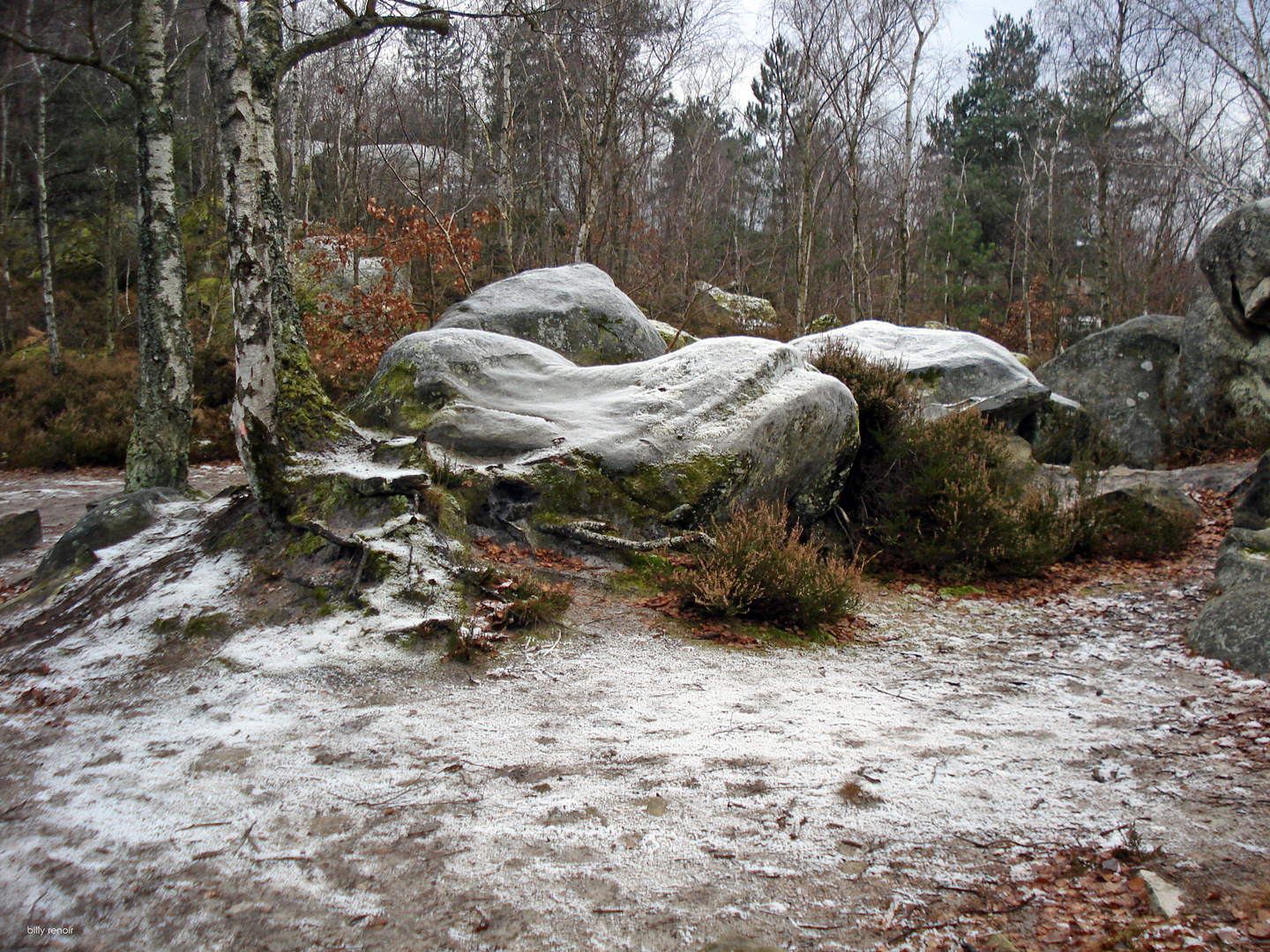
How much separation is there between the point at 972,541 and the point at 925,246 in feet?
73.9

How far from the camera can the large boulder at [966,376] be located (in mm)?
9719

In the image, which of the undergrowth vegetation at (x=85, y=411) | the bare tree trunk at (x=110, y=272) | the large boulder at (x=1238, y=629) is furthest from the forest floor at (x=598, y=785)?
the bare tree trunk at (x=110, y=272)

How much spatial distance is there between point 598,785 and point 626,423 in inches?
148

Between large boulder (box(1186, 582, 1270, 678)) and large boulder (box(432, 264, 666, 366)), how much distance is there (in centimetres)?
616

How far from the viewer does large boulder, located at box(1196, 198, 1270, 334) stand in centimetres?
987

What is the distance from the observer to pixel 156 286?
727cm

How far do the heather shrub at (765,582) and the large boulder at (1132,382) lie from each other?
827 centimetres

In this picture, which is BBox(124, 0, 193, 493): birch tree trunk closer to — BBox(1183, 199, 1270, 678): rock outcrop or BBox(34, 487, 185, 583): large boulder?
BBox(34, 487, 185, 583): large boulder

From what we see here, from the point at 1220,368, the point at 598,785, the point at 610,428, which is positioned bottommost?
the point at 598,785

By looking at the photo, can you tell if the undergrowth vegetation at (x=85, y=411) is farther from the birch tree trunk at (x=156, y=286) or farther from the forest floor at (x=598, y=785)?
the forest floor at (x=598, y=785)

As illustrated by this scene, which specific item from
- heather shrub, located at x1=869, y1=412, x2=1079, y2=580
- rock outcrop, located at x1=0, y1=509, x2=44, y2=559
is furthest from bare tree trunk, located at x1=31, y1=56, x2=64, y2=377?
heather shrub, located at x1=869, y1=412, x2=1079, y2=580

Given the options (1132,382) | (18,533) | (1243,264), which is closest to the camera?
(18,533)

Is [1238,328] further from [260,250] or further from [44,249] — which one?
[44,249]

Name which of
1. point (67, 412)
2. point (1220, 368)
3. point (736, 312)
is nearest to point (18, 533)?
point (67, 412)
